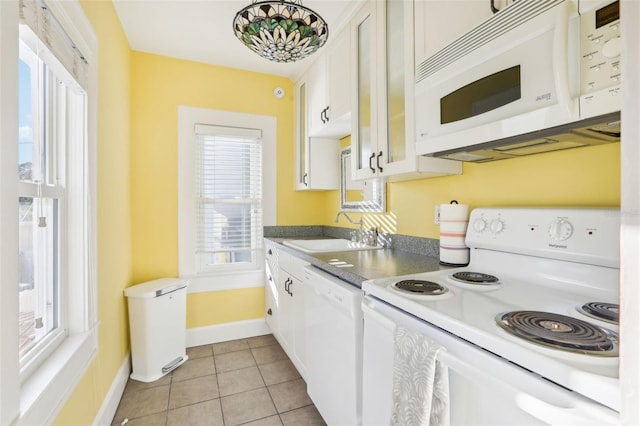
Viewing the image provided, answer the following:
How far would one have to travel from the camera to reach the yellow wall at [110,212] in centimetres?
154

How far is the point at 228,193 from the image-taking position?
9.37 ft

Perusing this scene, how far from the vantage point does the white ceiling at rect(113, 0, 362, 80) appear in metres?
2.00

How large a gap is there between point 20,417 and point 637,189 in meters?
1.47

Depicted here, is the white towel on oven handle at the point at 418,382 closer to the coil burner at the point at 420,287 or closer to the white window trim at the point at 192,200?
the coil burner at the point at 420,287

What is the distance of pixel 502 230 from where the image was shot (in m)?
1.26

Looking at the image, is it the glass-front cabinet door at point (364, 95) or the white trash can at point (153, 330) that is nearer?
the glass-front cabinet door at point (364, 95)

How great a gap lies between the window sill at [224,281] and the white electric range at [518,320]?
6.43ft

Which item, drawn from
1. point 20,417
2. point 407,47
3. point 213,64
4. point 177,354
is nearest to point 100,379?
point 177,354

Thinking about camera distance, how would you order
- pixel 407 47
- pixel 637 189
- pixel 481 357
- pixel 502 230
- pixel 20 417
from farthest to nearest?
pixel 407 47 < pixel 502 230 < pixel 20 417 < pixel 481 357 < pixel 637 189

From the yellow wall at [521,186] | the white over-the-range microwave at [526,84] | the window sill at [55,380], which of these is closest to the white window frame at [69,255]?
the window sill at [55,380]

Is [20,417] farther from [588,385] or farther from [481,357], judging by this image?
[588,385]

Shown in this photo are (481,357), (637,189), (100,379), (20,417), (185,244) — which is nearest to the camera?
(637,189)

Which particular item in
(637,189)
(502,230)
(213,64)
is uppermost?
(213,64)

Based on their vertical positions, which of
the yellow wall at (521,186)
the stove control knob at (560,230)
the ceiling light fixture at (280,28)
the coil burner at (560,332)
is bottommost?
the coil burner at (560,332)
